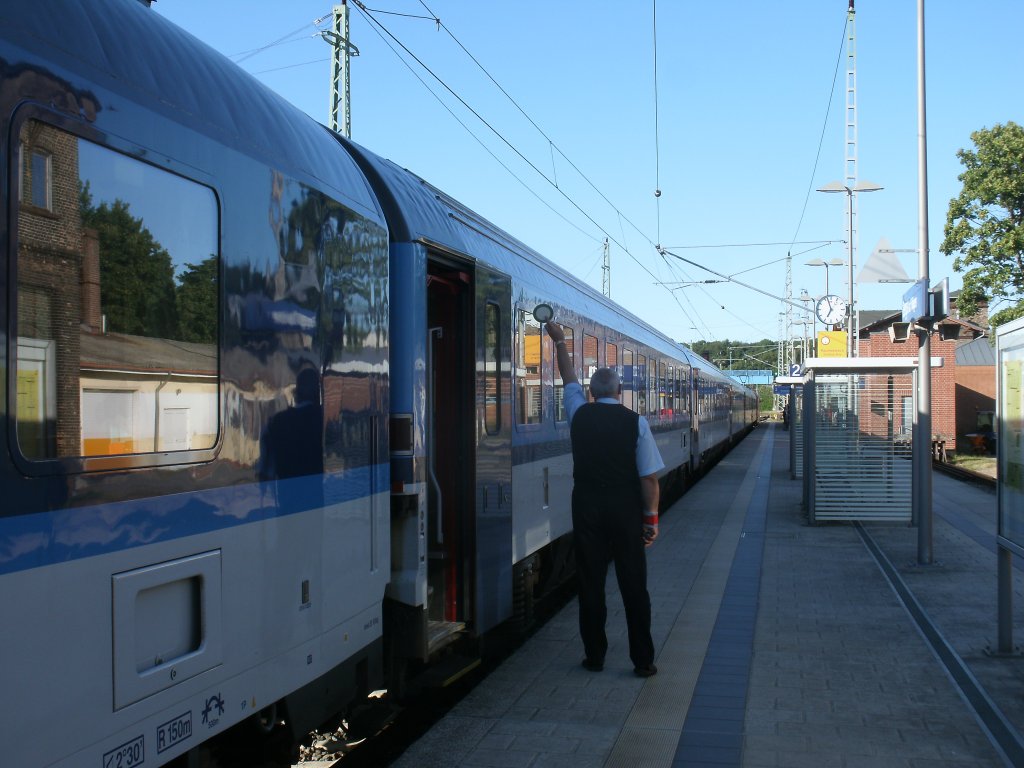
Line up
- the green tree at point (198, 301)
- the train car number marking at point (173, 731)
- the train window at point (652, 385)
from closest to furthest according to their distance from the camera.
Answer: the train car number marking at point (173, 731) → the green tree at point (198, 301) → the train window at point (652, 385)

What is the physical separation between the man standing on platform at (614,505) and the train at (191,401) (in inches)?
42.9

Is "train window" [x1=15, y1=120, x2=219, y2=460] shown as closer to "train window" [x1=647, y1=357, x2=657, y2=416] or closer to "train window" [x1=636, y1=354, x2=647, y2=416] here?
"train window" [x1=636, y1=354, x2=647, y2=416]

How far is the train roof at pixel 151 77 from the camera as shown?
3006 millimetres

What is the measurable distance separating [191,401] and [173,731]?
42.2 inches

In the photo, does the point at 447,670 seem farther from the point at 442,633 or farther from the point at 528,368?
the point at 528,368

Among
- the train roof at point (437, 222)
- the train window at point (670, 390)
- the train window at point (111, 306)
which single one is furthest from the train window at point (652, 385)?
the train window at point (111, 306)

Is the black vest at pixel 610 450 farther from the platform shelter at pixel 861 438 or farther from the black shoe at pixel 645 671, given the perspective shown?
the platform shelter at pixel 861 438

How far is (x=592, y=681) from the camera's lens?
22.5 ft

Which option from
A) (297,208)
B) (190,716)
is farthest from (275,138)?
(190,716)

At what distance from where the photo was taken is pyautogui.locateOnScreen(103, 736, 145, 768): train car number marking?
310cm

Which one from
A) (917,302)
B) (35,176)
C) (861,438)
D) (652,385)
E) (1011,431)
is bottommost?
(861,438)

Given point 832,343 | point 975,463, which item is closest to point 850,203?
point 832,343

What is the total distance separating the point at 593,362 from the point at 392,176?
222 inches

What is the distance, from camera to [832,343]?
85.2ft
